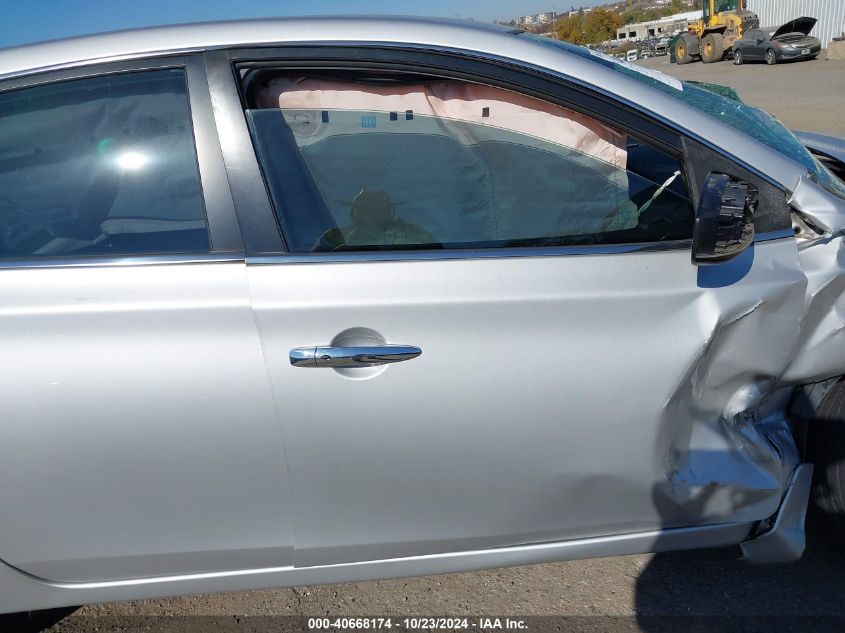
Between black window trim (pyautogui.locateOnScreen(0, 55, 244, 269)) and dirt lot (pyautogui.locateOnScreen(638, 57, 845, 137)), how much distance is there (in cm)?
968

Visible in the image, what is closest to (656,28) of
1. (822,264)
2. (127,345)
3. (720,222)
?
(822,264)

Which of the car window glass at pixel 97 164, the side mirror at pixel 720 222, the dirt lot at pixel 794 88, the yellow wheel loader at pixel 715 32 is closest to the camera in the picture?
the side mirror at pixel 720 222

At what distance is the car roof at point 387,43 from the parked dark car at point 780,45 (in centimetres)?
2904

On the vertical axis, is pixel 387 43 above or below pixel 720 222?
above

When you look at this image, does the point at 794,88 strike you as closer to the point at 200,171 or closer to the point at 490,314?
the point at 490,314

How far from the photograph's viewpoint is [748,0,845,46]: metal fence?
31766 mm

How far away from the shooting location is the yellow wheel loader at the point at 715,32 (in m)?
31.3

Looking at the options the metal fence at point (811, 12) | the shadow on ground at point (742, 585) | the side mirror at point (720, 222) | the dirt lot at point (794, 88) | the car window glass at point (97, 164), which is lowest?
the shadow on ground at point (742, 585)

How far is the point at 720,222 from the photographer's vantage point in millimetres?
1732

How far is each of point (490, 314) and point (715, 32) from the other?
3524 centimetres

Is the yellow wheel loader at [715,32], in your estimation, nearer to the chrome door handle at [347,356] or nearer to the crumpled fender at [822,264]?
the crumpled fender at [822,264]

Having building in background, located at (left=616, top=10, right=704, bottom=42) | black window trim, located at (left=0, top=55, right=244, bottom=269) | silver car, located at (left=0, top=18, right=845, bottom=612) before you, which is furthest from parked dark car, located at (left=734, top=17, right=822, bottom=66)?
Result: black window trim, located at (left=0, top=55, right=244, bottom=269)

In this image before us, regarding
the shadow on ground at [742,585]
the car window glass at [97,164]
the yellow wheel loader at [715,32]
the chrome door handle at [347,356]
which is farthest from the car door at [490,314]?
the yellow wheel loader at [715,32]

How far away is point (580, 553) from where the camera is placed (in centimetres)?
203
